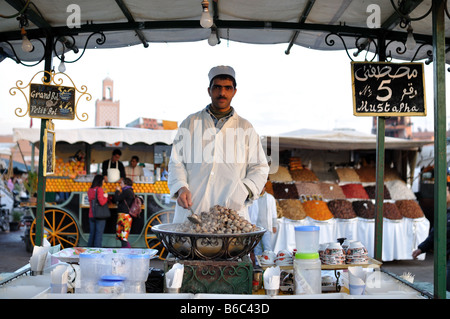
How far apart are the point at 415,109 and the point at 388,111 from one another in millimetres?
195

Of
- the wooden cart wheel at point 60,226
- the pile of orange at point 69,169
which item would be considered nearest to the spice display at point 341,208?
the wooden cart wheel at point 60,226

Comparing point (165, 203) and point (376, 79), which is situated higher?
point (376, 79)

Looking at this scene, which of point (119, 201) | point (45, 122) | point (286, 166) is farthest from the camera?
point (286, 166)

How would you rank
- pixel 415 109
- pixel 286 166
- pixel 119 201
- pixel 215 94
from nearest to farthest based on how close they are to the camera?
pixel 215 94 → pixel 415 109 → pixel 119 201 → pixel 286 166

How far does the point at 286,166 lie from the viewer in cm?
921

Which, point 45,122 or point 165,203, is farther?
point 165,203

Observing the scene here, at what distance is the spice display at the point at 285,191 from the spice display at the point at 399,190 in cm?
208

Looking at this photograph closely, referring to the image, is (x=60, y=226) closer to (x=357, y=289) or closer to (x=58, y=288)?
(x=58, y=288)

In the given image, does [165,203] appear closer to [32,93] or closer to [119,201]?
[119,201]

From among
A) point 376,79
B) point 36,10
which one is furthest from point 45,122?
point 376,79

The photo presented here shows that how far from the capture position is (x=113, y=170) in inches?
305

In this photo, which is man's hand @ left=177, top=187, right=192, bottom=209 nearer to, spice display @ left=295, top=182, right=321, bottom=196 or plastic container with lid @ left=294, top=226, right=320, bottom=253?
plastic container with lid @ left=294, top=226, right=320, bottom=253

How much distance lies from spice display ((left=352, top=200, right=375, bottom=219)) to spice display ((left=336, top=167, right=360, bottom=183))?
88 centimetres

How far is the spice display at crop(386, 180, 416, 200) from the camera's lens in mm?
8359
